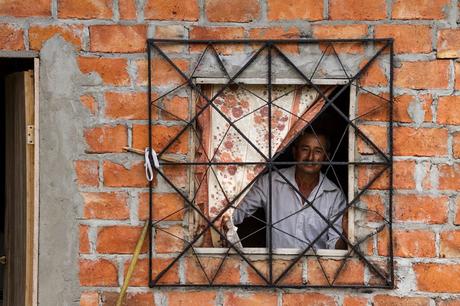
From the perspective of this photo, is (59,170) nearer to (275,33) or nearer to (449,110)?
(275,33)

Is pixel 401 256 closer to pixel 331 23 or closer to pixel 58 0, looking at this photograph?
pixel 331 23

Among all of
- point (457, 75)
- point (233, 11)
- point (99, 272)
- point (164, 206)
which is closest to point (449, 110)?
point (457, 75)

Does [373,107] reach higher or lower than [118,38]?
lower

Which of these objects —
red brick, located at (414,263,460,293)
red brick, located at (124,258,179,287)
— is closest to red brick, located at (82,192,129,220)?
red brick, located at (124,258,179,287)

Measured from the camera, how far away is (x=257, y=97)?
3.36 metres

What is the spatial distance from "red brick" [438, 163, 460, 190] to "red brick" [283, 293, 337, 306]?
2.28ft

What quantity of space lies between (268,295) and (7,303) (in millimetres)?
1458

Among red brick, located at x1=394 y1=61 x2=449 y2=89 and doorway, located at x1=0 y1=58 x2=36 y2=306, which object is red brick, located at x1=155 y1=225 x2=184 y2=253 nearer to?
doorway, located at x1=0 y1=58 x2=36 y2=306

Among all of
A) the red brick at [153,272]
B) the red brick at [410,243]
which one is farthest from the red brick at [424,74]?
the red brick at [153,272]

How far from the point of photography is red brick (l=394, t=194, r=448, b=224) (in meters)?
3.27

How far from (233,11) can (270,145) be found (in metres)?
0.61

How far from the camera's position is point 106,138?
333 cm

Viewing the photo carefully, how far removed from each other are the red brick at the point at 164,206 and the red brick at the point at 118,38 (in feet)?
2.13

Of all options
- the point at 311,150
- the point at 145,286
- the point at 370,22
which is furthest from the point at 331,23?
the point at 145,286
